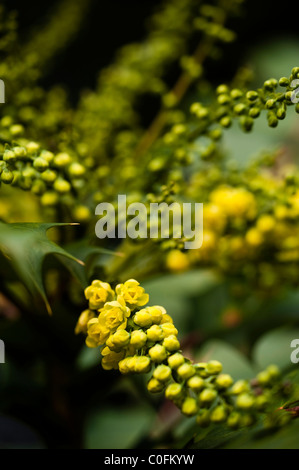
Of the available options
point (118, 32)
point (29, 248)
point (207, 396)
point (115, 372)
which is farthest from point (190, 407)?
point (118, 32)

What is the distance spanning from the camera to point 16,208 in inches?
22.2

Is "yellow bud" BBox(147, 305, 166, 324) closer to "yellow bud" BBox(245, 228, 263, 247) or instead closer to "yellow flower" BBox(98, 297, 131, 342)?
"yellow flower" BBox(98, 297, 131, 342)

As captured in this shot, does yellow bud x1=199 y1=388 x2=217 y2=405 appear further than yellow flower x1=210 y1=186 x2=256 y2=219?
No

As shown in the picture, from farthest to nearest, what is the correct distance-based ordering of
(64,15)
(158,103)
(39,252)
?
1. (158,103)
2. (64,15)
3. (39,252)

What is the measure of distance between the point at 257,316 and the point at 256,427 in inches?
11.0

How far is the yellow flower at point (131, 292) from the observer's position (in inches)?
11.7

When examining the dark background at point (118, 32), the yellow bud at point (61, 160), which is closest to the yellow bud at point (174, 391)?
the yellow bud at point (61, 160)

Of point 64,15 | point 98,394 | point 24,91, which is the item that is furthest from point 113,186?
point 64,15

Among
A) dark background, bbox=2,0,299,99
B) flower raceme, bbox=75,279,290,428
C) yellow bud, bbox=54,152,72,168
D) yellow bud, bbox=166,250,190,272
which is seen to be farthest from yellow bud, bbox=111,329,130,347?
dark background, bbox=2,0,299,99

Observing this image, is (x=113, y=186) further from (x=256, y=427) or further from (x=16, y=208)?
(x=256, y=427)

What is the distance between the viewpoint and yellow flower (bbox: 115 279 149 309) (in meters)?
0.30

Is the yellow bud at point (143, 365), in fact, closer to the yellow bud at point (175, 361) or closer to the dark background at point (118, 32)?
the yellow bud at point (175, 361)

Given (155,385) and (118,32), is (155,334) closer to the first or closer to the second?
(155,385)

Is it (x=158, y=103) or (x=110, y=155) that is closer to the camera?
(x=110, y=155)
